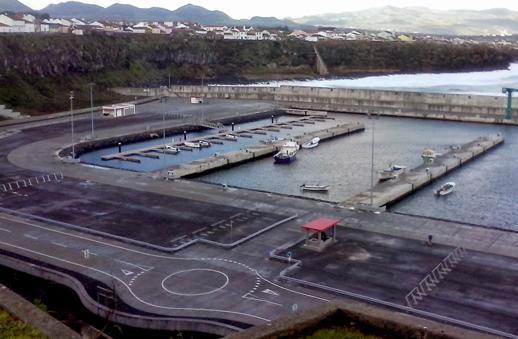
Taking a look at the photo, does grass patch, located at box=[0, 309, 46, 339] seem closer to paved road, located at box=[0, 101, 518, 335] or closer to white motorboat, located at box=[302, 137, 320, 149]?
paved road, located at box=[0, 101, 518, 335]

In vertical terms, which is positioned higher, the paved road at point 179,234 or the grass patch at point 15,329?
the grass patch at point 15,329


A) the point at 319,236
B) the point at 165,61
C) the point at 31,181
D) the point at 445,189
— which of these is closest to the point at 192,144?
the point at 31,181

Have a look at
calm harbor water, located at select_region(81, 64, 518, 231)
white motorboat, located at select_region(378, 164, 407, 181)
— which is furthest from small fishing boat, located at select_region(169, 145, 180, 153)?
white motorboat, located at select_region(378, 164, 407, 181)

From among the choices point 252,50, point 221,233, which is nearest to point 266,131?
point 221,233

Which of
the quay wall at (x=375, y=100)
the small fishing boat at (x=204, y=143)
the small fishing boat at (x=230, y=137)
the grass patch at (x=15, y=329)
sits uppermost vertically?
the grass patch at (x=15, y=329)

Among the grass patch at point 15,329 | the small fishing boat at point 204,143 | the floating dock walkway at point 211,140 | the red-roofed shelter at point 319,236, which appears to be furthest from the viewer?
the small fishing boat at point 204,143

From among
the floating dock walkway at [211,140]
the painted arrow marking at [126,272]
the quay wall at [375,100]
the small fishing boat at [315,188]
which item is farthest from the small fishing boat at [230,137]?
the painted arrow marking at [126,272]

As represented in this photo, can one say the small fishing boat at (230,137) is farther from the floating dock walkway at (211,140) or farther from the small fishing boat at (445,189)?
the small fishing boat at (445,189)
